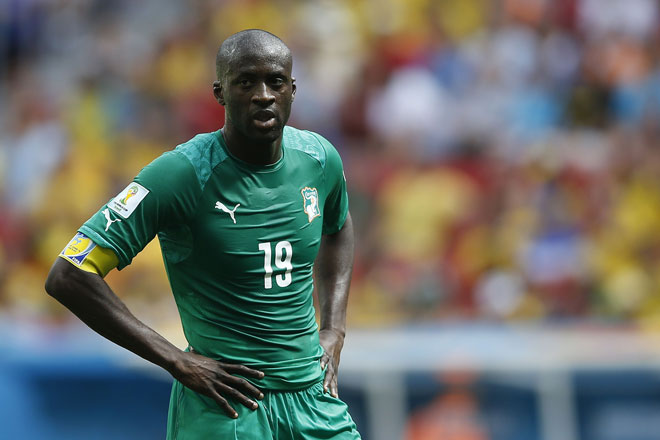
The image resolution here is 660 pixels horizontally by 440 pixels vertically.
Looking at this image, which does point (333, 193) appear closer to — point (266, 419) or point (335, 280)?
point (335, 280)

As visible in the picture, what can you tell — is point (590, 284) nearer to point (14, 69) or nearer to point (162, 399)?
point (162, 399)

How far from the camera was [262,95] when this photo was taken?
12.4 feet

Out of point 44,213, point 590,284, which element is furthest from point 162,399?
point 590,284

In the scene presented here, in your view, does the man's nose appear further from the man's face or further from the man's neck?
the man's neck

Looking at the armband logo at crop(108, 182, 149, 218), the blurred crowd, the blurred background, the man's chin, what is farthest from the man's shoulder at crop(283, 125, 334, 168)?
the blurred crowd

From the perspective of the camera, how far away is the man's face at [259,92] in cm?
378

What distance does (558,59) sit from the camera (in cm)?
1141

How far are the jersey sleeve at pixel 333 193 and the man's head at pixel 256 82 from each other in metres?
0.48

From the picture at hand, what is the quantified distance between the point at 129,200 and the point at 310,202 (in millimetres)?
711

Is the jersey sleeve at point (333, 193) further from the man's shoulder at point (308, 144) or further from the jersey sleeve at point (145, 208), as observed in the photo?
the jersey sleeve at point (145, 208)

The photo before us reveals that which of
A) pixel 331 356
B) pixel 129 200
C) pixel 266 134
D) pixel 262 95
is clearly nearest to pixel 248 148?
pixel 266 134

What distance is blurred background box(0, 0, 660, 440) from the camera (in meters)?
8.53

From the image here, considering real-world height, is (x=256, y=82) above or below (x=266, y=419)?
above

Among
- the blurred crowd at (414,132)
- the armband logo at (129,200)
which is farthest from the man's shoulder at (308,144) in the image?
the blurred crowd at (414,132)
